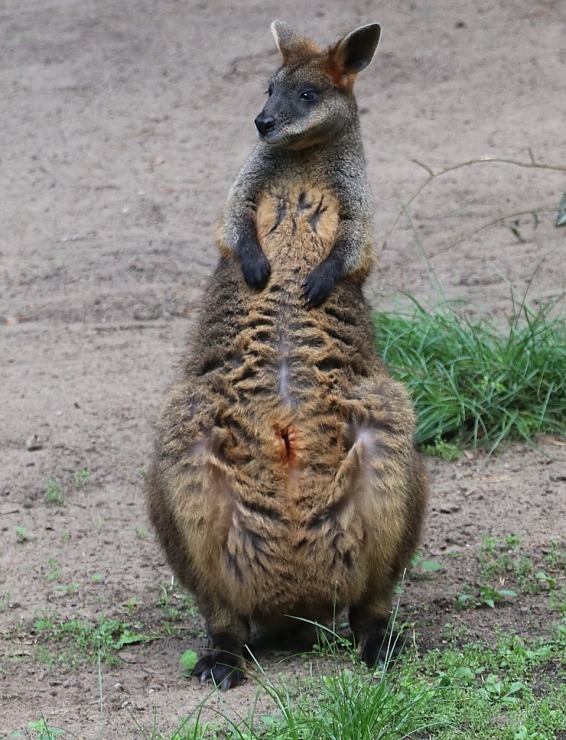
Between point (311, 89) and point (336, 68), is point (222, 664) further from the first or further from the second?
point (336, 68)

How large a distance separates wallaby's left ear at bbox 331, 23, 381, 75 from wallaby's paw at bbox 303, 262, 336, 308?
1.30 m

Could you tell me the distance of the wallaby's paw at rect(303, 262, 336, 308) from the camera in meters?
5.29

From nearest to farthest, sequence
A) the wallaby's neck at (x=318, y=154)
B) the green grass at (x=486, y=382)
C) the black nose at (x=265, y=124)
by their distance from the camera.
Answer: the black nose at (x=265, y=124), the wallaby's neck at (x=318, y=154), the green grass at (x=486, y=382)

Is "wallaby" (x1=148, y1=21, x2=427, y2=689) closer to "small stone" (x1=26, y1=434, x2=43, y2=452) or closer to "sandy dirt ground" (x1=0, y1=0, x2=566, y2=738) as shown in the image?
"sandy dirt ground" (x1=0, y1=0, x2=566, y2=738)

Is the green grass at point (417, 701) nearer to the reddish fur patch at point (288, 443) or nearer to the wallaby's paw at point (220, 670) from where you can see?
the wallaby's paw at point (220, 670)

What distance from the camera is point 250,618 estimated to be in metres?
5.31

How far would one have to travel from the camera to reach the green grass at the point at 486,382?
7.43m

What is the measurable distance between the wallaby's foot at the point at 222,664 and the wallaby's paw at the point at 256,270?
1.60m

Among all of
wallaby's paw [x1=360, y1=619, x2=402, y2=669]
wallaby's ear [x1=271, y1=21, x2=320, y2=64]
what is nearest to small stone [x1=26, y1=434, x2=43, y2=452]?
wallaby's ear [x1=271, y1=21, x2=320, y2=64]

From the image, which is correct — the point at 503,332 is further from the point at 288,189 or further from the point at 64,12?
the point at 64,12

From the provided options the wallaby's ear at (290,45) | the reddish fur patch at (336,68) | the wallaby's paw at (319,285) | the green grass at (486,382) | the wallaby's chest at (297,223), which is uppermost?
the wallaby's ear at (290,45)

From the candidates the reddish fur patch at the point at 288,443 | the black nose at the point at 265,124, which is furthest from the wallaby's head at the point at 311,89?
the reddish fur patch at the point at 288,443

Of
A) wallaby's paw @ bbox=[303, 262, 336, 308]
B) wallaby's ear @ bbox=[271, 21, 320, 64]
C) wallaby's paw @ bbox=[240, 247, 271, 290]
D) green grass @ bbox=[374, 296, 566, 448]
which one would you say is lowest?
green grass @ bbox=[374, 296, 566, 448]

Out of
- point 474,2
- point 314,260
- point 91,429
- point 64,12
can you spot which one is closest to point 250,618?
point 314,260
